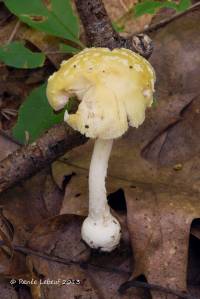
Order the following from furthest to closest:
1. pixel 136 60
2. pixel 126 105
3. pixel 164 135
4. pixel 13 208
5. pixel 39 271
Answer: pixel 164 135, pixel 13 208, pixel 39 271, pixel 136 60, pixel 126 105

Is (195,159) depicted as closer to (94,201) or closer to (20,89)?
(94,201)

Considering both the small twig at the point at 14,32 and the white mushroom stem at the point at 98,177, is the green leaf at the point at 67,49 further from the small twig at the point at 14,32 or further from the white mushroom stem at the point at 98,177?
the white mushroom stem at the point at 98,177

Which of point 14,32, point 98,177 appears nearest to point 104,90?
point 98,177

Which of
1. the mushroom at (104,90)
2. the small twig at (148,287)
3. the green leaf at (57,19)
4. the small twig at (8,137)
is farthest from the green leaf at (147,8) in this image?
the small twig at (148,287)

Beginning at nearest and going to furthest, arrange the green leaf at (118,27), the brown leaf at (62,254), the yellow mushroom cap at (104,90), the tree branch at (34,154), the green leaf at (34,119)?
the yellow mushroom cap at (104,90) < the brown leaf at (62,254) < the tree branch at (34,154) < the green leaf at (34,119) < the green leaf at (118,27)

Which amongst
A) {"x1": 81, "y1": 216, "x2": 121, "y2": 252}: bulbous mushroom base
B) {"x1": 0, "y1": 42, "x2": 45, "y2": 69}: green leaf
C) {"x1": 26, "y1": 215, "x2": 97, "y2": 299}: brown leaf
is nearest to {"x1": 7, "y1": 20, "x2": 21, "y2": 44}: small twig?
{"x1": 0, "y1": 42, "x2": 45, "y2": 69}: green leaf

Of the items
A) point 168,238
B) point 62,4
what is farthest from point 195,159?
point 62,4

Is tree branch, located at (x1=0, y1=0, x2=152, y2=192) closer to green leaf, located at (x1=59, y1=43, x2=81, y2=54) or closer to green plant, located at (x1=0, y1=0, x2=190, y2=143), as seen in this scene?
green plant, located at (x1=0, y1=0, x2=190, y2=143)
